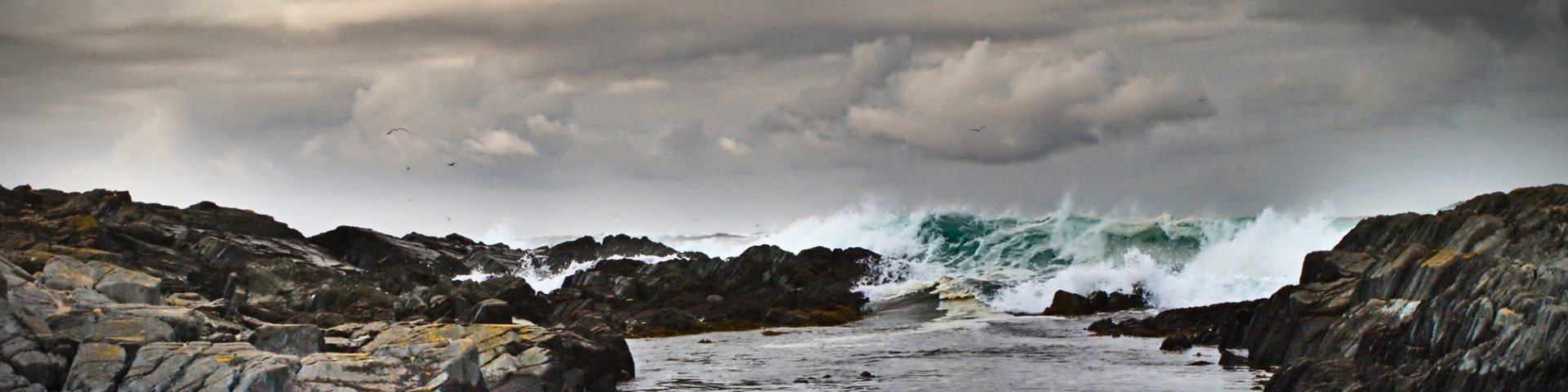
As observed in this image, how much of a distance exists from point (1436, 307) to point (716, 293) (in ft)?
135

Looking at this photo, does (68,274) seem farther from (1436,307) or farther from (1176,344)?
(1176,344)

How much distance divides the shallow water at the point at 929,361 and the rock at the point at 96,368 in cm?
1109

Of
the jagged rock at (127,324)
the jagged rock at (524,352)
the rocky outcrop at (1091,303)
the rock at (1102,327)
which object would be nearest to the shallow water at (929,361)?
the rock at (1102,327)

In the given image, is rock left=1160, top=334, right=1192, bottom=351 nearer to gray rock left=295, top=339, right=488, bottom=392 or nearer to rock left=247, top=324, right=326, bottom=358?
gray rock left=295, top=339, right=488, bottom=392

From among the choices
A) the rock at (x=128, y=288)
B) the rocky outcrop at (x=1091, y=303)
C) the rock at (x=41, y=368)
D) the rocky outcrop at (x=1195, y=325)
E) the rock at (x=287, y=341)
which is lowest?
the rock at (x=41, y=368)

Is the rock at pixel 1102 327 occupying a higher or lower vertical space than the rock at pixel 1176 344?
higher

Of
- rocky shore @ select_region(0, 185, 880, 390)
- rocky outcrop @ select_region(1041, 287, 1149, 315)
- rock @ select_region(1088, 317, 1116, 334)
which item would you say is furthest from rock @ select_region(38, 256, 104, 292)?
rocky outcrop @ select_region(1041, 287, 1149, 315)

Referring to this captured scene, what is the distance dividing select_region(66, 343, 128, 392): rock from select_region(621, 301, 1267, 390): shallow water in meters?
11.1

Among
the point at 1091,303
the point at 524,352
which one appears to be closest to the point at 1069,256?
the point at 1091,303

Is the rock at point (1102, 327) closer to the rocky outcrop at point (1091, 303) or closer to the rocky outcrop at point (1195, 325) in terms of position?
the rocky outcrop at point (1195, 325)

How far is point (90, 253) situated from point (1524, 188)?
3528 cm

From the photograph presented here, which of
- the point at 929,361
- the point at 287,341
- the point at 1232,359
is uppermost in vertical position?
the point at 929,361

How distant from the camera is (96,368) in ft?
65.9

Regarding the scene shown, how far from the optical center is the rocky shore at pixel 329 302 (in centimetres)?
2058
